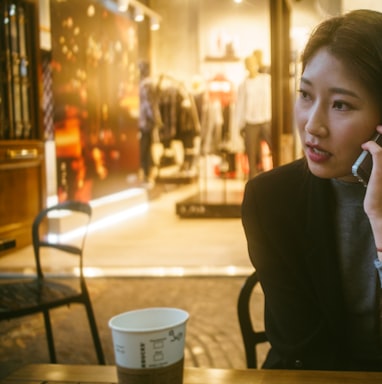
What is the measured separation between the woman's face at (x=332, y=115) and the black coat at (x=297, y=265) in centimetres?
16

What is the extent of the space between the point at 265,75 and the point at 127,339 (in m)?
6.52

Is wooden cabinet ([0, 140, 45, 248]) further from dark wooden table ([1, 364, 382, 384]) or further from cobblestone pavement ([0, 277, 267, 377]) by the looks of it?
dark wooden table ([1, 364, 382, 384])

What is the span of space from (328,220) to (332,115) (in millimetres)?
270

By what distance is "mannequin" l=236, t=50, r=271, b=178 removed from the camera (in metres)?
6.96

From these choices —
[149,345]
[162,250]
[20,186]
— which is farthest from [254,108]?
[149,345]

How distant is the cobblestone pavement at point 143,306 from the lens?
2854 millimetres

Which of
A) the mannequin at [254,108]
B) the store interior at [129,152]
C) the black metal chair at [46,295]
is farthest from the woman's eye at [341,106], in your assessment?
the mannequin at [254,108]

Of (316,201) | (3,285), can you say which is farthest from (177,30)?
(316,201)

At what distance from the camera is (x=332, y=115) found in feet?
3.60

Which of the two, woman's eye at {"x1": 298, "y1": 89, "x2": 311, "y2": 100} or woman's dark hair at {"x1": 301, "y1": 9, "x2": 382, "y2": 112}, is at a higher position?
woman's dark hair at {"x1": 301, "y1": 9, "x2": 382, "y2": 112}

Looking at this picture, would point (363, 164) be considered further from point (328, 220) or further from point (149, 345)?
point (149, 345)

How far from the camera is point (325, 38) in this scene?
117cm

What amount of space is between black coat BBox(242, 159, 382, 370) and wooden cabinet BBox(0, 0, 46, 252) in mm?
4016

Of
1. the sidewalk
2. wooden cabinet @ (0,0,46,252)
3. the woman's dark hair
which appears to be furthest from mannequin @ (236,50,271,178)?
the woman's dark hair
